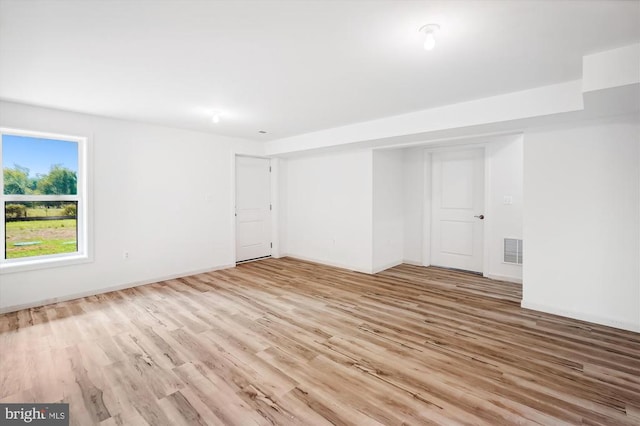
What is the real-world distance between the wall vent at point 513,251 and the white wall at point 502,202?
0.18 ft

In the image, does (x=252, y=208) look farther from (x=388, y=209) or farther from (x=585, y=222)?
(x=585, y=222)

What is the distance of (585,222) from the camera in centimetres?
327

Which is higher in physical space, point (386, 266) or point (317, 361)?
point (386, 266)

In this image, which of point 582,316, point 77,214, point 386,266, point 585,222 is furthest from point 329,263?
point 77,214

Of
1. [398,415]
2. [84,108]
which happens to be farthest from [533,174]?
[84,108]

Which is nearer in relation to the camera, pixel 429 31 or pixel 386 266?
pixel 429 31

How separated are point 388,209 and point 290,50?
3.80m

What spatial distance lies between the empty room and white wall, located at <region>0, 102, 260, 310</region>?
1.1 inches

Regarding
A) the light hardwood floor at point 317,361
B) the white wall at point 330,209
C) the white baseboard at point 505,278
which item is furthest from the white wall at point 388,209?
the white baseboard at point 505,278

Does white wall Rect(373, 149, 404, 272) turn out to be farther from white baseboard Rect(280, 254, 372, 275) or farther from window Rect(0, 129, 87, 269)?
window Rect(0, 129, 87, 269)

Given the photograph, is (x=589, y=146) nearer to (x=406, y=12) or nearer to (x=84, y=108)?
(x=406, y=12)

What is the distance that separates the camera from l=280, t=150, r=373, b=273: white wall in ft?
17.5

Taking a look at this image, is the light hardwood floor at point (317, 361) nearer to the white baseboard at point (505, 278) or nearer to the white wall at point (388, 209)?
the white baseboard at point (505, 278)

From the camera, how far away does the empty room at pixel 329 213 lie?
196 cm
